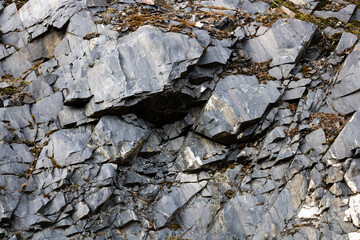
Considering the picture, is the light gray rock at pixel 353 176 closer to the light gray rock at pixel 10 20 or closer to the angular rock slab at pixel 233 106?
the angular rock slab at pixel 233 106

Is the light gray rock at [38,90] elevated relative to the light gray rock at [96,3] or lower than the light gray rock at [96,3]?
lower

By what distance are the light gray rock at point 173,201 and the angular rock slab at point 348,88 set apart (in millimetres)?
4831

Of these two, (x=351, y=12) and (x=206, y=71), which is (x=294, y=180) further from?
(x=351, y=12)

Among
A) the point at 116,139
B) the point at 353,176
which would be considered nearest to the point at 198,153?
the point at 116,139

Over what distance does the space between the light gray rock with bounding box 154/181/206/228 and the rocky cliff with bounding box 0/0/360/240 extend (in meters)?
0.03

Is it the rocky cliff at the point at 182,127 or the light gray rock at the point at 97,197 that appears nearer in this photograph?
the rocky cliff at the point at 182,127

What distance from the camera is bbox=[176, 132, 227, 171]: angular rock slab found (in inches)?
434

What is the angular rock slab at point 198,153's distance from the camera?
11016mm

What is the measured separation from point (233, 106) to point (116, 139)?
12.5 feet

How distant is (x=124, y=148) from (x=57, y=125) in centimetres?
243

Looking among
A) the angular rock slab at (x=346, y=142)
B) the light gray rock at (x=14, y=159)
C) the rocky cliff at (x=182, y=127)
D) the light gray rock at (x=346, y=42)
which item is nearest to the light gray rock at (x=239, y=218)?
the rocky cliff at (x=182, y=127)

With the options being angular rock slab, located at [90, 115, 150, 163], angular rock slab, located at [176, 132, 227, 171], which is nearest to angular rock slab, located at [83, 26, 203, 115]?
angular rock slab, located at [90, 115, 150, 163]

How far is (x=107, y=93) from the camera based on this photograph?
429 inches

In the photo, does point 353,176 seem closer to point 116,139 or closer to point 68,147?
point 116,139
